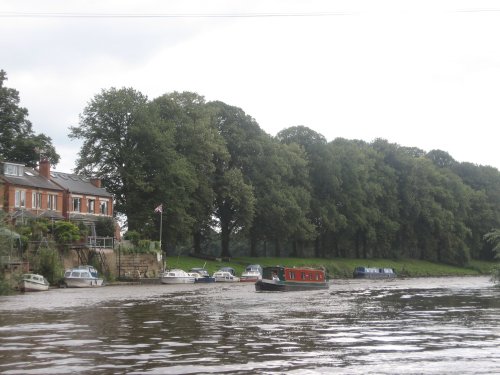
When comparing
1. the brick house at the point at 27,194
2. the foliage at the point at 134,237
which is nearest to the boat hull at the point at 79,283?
the brick house at the point at 27,194

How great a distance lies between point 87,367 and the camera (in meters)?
17.8

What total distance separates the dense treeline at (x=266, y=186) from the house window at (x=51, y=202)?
7.30 metres

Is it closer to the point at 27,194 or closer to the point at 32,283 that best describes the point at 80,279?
the point at 32,283

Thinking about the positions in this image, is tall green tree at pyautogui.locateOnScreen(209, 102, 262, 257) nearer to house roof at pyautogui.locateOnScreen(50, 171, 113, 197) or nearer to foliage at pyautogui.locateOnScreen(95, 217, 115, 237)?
house roof at pyautogui.locateOnScreen(50, 171, 113, 197)

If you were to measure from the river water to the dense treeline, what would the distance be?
48.8 m

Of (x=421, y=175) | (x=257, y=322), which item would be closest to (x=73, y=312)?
(x=257, y=322)

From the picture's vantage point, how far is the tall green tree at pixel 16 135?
94688 mm

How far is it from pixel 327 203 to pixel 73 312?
271 ft

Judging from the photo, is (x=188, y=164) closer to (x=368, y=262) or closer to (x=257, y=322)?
(x=368, y=262)

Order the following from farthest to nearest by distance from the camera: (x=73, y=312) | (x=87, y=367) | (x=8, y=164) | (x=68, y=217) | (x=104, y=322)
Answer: (x=68, y=217)
(x=8, y=164)
(x=73, y=312)
(x=104, y=322)
(x=87, y=367)

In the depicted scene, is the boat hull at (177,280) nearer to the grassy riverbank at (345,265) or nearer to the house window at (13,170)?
the grassy riverbank at (345,265)

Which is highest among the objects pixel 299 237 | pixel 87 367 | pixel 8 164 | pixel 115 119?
pixel 115 119

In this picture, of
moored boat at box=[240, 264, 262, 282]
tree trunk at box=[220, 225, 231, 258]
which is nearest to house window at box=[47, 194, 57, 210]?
moored boat at box=[240, 264, 262, 282]

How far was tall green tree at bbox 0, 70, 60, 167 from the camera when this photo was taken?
311 feet
